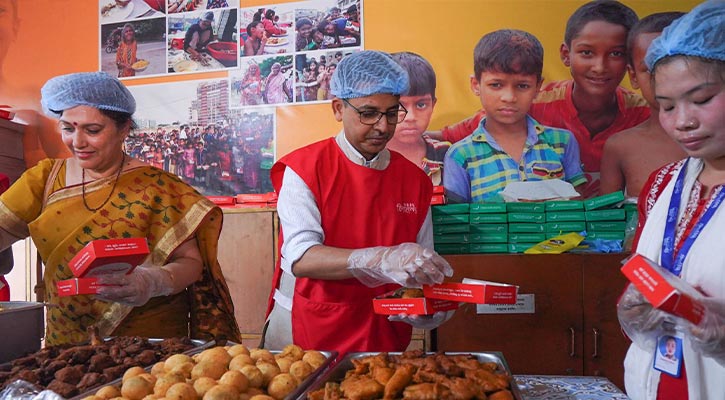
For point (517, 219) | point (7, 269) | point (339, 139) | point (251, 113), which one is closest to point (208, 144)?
point (251, 113)

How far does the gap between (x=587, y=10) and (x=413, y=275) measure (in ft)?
8.40

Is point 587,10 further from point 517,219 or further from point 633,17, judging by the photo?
point 517,219

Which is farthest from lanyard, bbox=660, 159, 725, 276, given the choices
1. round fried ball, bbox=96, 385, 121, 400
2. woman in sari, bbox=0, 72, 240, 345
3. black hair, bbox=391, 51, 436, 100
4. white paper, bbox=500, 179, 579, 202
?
black hair, bbox=391, 51, 436, 100

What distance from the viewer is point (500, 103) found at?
132 inches

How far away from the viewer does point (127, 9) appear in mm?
3928

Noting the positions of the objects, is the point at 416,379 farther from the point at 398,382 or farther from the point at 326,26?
the point at 326,26

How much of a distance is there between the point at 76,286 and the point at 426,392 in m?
1.07

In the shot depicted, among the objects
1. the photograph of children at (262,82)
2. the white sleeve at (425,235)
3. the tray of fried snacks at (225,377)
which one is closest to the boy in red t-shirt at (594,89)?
the white sleeve at (425,235)

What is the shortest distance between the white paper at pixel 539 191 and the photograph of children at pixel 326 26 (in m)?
1.42

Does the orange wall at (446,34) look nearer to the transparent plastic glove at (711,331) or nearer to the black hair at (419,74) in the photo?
the black hair at (419,74)

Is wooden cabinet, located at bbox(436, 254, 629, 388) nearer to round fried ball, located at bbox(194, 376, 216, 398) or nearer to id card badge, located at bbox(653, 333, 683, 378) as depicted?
id card badge, located at bbox(653, 333, 683, 378)

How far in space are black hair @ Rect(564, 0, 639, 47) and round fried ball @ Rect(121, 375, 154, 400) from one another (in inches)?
122

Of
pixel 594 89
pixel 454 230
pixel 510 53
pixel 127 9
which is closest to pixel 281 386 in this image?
pixel 454 230

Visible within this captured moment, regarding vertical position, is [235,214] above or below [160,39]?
below
